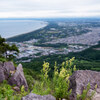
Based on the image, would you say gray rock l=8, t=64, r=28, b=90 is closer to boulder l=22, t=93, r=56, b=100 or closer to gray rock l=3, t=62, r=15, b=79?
gray rock l=3, t=62, r=15, b=79

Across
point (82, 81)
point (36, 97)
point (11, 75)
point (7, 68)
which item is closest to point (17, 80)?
point (11, 75)

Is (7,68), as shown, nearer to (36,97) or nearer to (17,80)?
(17,80)

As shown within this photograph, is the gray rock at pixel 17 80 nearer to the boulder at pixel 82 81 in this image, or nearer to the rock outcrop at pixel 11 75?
the rock outcrop at pixel 11 75

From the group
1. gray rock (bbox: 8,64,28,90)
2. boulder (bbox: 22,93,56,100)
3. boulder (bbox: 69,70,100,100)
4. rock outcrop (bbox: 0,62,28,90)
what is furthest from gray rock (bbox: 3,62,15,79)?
boulder (bbox: 22,93,56,100)

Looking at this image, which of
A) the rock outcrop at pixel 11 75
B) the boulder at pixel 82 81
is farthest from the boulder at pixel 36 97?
the rock outcrop at pixel 11 75

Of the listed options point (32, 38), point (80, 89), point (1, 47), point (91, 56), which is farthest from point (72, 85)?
point (32, 38)

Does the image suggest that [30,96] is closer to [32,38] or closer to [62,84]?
[62,84]
